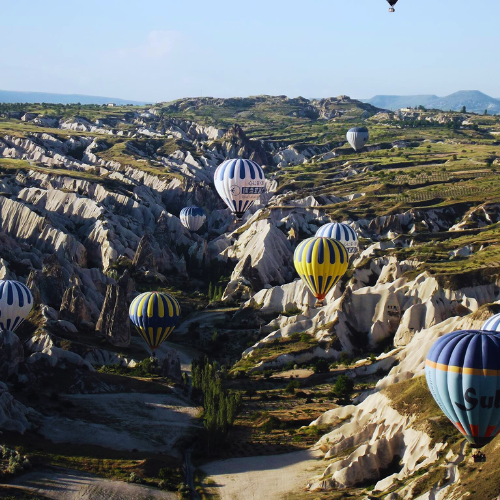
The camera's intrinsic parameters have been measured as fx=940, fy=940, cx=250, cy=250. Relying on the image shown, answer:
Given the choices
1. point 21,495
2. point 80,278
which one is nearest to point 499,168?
point 80,278

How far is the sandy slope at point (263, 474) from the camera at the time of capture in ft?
144

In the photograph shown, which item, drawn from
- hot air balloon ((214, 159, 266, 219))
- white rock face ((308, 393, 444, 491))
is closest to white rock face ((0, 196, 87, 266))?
hot air balloon ((214, 159, 266, 219))

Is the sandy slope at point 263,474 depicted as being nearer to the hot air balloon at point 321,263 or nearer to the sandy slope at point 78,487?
the sandy slope at point 78,487

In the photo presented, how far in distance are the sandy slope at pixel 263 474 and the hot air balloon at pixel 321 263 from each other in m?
28.9

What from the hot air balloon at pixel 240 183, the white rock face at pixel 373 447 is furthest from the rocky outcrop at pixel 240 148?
the white rock face at pixel 373 447

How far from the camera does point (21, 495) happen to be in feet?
131

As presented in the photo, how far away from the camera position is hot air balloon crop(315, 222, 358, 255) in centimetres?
9331

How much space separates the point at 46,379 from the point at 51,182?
77177 mm

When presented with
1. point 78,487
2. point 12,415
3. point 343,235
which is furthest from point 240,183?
point 78,487

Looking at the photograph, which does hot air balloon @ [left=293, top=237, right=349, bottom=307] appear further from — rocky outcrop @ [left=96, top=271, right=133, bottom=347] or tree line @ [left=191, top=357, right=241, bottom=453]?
tree line @ [left=191, top=357, right=241, bottom=453]

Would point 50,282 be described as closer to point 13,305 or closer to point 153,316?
point 13,305

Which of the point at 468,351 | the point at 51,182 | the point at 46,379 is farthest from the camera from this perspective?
the point at 51,182

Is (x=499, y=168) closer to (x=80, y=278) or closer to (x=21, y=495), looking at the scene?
(x=80, y=278)

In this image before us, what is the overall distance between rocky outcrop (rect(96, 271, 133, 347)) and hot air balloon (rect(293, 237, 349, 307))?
1495 centimetres
